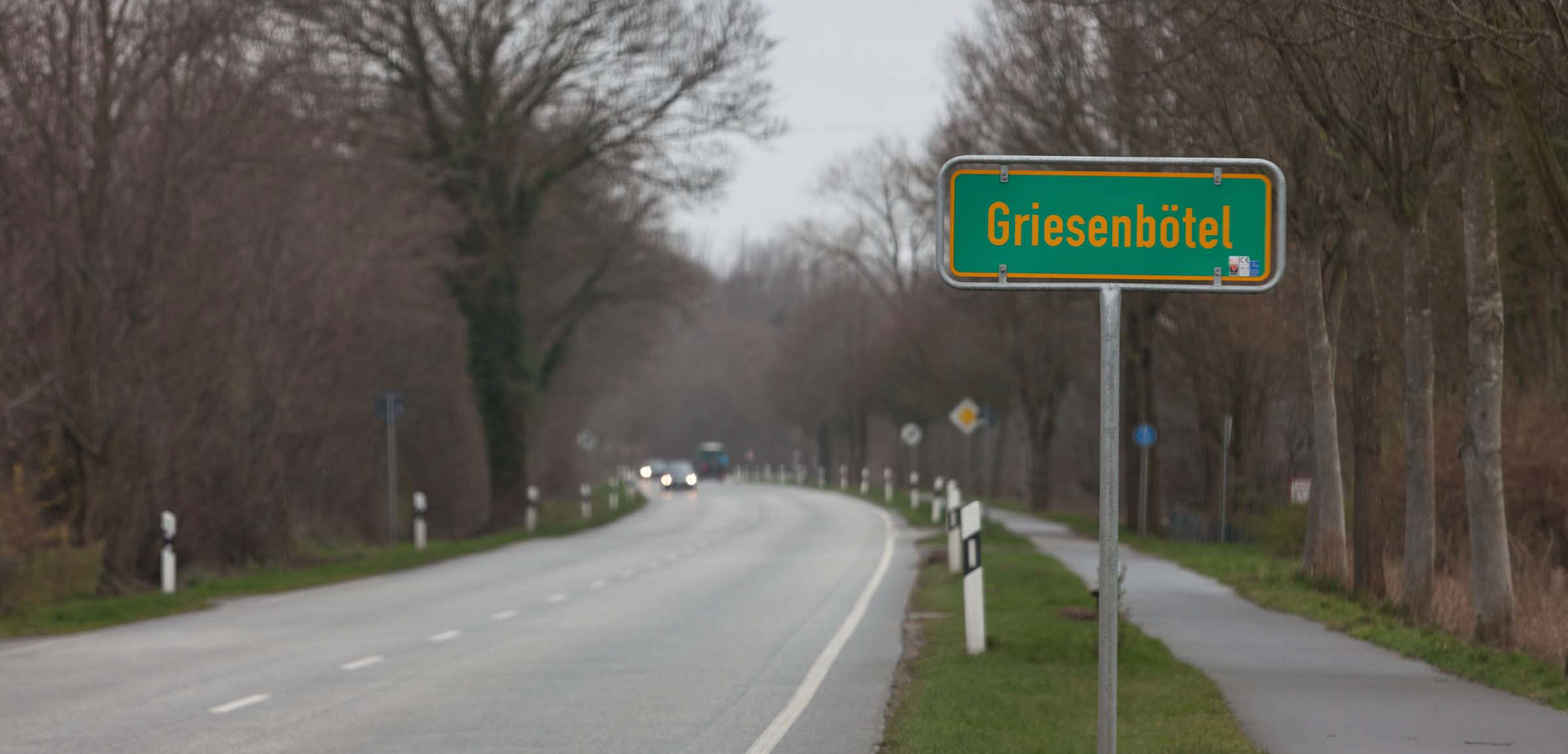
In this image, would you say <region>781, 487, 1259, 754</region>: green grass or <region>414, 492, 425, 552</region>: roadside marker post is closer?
<region>781, 487, 1259, 754</region>: green grass

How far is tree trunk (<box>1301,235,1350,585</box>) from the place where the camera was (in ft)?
78.4

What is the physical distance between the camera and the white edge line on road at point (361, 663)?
1552cm

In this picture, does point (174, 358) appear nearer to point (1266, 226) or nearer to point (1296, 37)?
point (1296, 37)

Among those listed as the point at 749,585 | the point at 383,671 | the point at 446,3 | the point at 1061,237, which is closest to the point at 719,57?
the point at 446,3

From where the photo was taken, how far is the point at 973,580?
15281 millimetres

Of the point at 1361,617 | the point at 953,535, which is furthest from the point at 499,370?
the point at 1361,617

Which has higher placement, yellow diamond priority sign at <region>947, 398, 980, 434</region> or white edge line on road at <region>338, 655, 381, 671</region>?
yellow diamond priority sign at <region>947, 398, 980, 434</region>

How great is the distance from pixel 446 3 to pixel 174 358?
14.4 m

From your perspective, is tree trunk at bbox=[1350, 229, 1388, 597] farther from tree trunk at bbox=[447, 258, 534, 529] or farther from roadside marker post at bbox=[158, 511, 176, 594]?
tree trunk at bbox=[447, 258, 534, 529]

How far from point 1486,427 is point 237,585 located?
15358 mm

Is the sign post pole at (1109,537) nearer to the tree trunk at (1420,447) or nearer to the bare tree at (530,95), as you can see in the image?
the tree trunk at (1420,447)

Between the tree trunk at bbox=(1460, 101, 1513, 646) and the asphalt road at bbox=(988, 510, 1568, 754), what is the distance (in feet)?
3.12

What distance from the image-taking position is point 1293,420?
40438mm

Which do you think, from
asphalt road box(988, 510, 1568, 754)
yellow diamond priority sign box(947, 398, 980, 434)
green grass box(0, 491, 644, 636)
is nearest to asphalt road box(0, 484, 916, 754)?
green grass box(0, 491, 644, 636)
